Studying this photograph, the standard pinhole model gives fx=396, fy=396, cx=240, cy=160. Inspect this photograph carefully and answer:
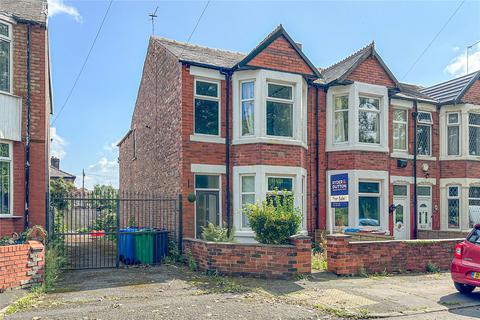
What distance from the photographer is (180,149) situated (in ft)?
39.3

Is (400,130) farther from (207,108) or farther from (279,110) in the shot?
(207,108)

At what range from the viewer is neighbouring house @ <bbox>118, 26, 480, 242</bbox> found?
12203 mm

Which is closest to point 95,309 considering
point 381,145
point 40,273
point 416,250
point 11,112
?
point 40,273

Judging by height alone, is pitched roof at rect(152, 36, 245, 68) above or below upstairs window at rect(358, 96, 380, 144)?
above

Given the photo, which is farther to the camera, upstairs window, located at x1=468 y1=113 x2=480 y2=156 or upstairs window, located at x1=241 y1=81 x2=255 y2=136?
upstairs window, located at x1=468 y1=113 x2=480 y2=156

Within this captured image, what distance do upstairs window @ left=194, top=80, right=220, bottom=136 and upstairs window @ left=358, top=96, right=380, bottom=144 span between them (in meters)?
5.29

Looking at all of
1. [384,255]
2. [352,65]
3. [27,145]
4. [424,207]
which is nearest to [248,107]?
[352,65]

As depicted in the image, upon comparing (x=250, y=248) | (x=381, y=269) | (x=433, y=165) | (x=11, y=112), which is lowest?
(x=381, y=269)

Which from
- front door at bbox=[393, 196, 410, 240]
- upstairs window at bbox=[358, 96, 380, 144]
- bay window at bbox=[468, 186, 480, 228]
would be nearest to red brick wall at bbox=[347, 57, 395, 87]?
upstairs window at bbox=[358, 96, 380, 144]

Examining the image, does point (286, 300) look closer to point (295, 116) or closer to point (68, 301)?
point (68, 301)

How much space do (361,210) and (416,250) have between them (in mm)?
4202

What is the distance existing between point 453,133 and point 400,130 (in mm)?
2589

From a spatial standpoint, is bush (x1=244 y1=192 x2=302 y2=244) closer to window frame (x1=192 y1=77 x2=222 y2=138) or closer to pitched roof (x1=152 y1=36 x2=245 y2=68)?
window frame (x1=192 y1=77 x2=222 y2=138)

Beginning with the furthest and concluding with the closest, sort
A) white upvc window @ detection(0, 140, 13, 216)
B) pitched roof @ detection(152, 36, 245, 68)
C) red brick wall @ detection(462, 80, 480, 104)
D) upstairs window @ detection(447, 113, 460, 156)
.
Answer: upstairs window @ detection(447, 113, 460, 156) < red brick wall @ detection(462, 80, 480, 104) < pitched roof @ detection(152, 36, 245, 68) < white upvc window @ detection(0, 140, 13, 216)
